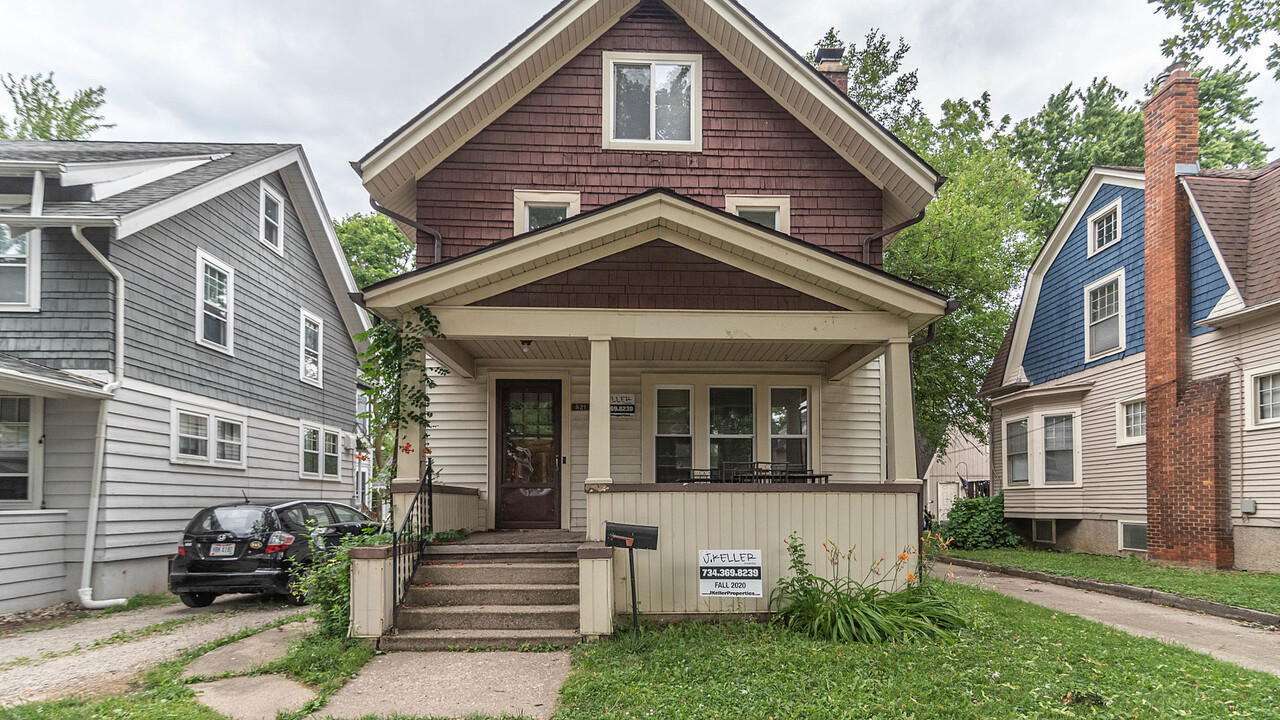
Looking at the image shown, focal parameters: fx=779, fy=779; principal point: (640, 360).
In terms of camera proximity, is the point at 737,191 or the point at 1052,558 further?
the point at 1052,558

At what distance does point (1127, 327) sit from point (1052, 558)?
4546mm

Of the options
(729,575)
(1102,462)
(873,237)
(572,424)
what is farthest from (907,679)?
(1102,462)

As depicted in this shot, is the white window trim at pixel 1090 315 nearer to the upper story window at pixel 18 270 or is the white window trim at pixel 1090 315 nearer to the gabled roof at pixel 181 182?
the gabled roof at pixel 181 182

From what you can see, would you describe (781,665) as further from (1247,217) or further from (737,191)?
(1247,217)

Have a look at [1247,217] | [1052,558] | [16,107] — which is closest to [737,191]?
[1247,217]

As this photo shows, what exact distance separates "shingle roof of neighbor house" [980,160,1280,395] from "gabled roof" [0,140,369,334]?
12582mm

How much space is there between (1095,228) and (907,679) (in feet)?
45.2

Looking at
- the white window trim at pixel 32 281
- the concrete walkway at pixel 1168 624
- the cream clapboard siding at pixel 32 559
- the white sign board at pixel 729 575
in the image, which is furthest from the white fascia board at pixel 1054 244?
the cream clapboard siding at pixel 32 559

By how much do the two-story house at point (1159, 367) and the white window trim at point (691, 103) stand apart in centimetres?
840

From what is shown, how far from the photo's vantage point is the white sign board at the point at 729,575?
24.4 feet

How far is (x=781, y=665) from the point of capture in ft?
19.0

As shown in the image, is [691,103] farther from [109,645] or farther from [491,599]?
[109,645]

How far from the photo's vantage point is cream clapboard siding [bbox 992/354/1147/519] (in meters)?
14.2

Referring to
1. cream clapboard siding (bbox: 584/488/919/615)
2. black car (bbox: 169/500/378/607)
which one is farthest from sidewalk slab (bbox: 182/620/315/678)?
cream clapboard siding (bbox: 584/488/919/615)
